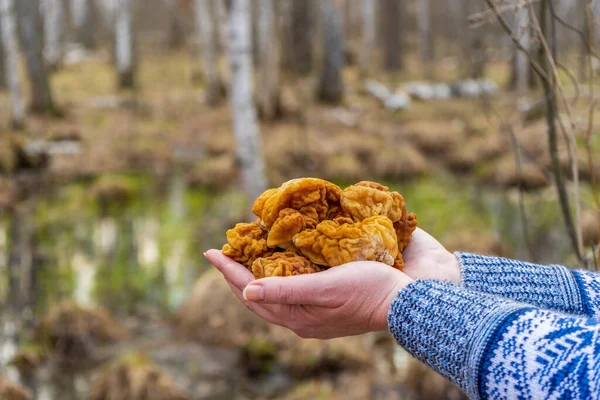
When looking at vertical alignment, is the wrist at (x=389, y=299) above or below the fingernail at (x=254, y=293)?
below

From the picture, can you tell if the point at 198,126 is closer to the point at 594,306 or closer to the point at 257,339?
the point at 257,339

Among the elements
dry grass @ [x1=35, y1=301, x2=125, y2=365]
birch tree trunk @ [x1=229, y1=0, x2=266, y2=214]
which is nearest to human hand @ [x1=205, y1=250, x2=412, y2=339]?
dry grass @ [x1=35, y1=301, x2=125, y2=365]

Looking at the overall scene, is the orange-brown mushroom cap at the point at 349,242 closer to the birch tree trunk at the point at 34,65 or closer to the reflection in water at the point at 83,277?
the reflection in water at the point at 83,277

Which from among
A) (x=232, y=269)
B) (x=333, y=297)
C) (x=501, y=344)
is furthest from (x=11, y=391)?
(x=501, y=344)

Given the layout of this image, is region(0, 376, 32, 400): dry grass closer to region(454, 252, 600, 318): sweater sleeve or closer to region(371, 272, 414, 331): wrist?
region(371, 272, 414, 331): wrist

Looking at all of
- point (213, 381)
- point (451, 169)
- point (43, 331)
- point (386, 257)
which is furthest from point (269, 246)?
point (451, 169)

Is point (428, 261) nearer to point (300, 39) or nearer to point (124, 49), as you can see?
point (300, 39)

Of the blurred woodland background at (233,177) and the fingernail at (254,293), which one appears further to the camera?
the blurred woodland background at (233,177)

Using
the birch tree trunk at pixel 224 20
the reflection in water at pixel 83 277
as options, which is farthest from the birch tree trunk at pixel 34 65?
the reflection in water at pixel 83 277
